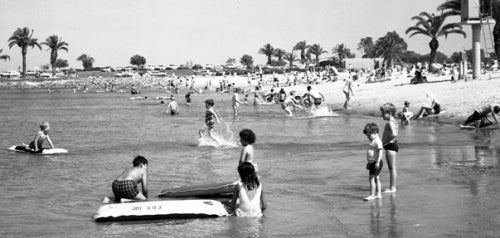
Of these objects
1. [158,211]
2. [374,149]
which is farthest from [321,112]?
[158,211]

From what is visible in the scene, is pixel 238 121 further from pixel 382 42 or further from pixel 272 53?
pixel 272 53

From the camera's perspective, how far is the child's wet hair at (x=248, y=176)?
998cm

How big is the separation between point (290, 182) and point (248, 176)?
12.6ft

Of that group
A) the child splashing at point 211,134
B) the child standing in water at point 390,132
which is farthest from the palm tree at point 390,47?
the child standing in water at point 390,132

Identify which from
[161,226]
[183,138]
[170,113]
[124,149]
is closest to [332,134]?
[183,138]

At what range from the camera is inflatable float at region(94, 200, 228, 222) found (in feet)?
33.3

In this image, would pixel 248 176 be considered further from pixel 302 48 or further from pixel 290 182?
pixel 302 48

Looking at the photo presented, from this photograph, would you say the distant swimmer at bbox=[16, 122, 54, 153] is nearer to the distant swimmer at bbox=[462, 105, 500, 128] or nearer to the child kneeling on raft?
the child kneeling on raft

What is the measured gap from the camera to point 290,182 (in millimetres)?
13703

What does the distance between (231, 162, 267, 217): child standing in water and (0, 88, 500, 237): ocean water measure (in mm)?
163

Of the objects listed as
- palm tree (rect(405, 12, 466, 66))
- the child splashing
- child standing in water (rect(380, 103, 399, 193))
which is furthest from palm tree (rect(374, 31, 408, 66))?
child standing in water (rect(380, 103, 399, 193))

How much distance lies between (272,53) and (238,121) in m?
133

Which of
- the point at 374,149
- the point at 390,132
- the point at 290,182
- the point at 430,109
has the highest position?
the point at 390,132

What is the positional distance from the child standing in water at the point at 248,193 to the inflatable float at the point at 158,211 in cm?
32
